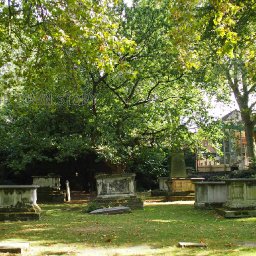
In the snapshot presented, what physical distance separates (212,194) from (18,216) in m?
7.35

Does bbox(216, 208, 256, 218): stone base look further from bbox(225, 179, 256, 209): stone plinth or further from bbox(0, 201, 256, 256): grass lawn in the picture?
bbox(0, 201, 256, 256): grass lawn

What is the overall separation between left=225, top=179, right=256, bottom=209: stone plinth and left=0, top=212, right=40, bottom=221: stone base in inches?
249

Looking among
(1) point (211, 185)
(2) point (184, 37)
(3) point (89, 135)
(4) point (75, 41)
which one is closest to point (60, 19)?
(4) point (75, 41)

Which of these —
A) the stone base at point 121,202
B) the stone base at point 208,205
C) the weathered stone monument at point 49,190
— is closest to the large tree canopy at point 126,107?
the weathered stone monument at point 49,190

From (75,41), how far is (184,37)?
2.57m

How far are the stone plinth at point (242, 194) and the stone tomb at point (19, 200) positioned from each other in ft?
20.8

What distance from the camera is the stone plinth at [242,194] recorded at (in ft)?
41.3

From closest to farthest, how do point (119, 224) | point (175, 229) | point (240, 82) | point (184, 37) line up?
point (184, 37) < point (175, 229) < point (119, 224) < point (240, 82)

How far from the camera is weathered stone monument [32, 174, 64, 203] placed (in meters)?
21.9

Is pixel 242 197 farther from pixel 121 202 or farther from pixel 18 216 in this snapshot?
pixel 18 216

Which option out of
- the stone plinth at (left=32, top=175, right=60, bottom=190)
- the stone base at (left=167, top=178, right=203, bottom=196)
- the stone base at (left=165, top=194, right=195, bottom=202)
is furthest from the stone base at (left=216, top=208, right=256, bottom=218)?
the stone plinth at (left=32, top=175, right=60, bottom=190)

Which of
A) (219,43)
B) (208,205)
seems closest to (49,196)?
(208,205)

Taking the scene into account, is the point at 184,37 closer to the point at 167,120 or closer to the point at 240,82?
the point at 167,120

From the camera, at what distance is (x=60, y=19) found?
9.38 m
